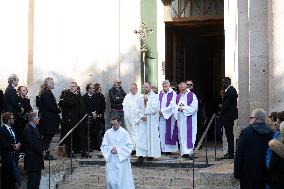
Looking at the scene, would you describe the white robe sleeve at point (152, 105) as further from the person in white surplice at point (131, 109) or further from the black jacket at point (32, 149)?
the black jacket at point (32, 149)

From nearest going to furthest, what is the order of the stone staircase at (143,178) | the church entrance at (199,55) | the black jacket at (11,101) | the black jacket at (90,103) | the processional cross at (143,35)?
the stone staircase at (143,178) → the black jacket at (11,101) → the black jacket at (90,103) → the processional cross at (143,35) → the church entrance at (199,55)

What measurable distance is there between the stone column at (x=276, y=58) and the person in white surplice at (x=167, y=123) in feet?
8.79

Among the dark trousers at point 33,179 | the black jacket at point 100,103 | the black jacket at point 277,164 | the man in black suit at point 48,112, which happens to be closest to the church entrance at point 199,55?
the black jacket at point 100,103

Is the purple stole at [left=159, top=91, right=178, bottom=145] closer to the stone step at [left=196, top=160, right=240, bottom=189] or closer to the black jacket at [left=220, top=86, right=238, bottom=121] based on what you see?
the black jacket at [left=220, top=86, right=238, bottom=121]

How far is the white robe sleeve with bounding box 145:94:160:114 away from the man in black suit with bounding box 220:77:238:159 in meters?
1.48

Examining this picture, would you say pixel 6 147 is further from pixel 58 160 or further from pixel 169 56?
pixel 169 56

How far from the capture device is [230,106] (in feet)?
46.8

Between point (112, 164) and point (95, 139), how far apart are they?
12.2 feet

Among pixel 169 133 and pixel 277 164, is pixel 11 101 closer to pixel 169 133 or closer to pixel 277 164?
pixel 169 133

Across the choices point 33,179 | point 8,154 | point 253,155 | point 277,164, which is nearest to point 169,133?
point 33,179

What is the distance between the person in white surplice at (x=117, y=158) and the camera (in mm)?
12188

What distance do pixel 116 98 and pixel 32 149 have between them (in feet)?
15.3

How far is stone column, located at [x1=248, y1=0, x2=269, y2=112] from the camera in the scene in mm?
13758

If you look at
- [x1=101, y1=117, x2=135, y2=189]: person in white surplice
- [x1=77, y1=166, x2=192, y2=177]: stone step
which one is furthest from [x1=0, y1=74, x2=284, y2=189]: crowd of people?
[x1=77, y1=166, x2=192, y2=177]: stone step
